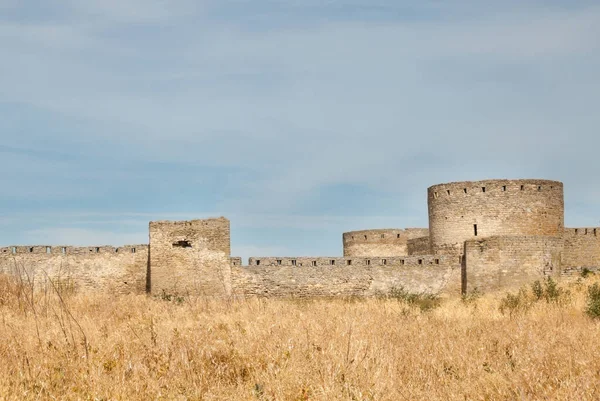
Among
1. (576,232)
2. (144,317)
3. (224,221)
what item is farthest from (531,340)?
(576,232)

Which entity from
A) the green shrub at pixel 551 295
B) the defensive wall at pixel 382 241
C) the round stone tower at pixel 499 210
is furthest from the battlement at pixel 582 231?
the green shrub at pixel 551 295

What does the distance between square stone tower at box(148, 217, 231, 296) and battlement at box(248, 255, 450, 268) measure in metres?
1.18

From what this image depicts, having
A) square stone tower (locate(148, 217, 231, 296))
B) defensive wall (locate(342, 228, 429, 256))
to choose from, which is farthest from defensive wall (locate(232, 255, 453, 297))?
defensive wall (locate(342, 228, 429, 256))

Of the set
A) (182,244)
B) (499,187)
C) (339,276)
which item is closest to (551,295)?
(339,276)

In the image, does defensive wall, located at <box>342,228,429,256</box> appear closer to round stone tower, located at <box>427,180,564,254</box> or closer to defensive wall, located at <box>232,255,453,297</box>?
round stone tower, located at <box>427,180,564,254</box>

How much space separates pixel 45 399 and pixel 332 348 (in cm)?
269

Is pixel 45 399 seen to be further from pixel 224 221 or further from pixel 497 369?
pixel 224 221

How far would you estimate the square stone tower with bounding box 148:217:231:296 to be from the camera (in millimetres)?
20531

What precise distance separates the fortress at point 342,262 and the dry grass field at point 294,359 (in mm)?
10815

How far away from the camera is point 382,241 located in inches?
1249

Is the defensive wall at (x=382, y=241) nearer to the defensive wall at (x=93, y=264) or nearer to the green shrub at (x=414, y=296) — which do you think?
the green shrub at (x=414, y=296)

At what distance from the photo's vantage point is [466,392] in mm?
5703

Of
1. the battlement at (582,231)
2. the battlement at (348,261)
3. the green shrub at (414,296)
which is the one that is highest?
the battlement at (582,231)

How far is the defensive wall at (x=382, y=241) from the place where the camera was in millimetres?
31575
